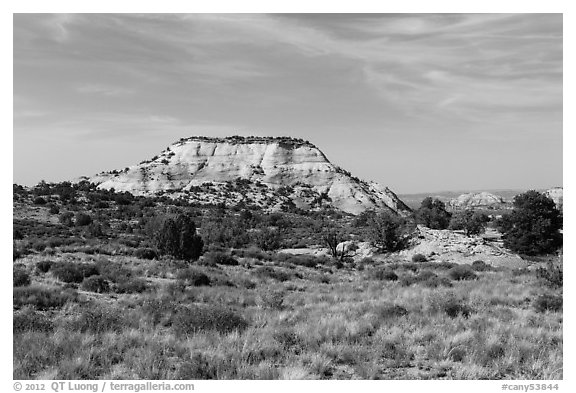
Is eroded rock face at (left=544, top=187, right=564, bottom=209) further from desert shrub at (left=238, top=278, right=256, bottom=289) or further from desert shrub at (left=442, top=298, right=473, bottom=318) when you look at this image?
desert shrub at (left=238, top=278, right=256, bottom=289)

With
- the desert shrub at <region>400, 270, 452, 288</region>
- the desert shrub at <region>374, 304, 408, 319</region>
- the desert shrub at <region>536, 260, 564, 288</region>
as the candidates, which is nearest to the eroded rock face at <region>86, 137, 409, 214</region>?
the desert shrub at <region>400, 270, 452, 288</region>

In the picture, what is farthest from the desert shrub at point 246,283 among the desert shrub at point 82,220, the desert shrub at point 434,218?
the desert shrub at point 434,218

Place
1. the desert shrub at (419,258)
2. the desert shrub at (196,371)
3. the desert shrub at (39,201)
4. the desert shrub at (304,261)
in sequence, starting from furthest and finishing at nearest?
the desert shrub at (39,201) < the desert shrub at (419,258) < the desert shrub at (304,261) < the desert shrub at (196,371)

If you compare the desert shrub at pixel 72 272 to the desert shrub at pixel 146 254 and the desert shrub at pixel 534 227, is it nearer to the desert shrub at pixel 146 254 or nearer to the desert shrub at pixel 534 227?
the desert shrub at pixel 146 254

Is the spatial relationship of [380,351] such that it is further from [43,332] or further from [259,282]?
[259,282]

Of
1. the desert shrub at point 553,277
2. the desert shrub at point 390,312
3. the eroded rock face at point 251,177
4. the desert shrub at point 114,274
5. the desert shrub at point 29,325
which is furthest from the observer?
the eroded rock face at point 251,177

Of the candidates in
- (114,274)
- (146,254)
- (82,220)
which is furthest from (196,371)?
(82,220)
